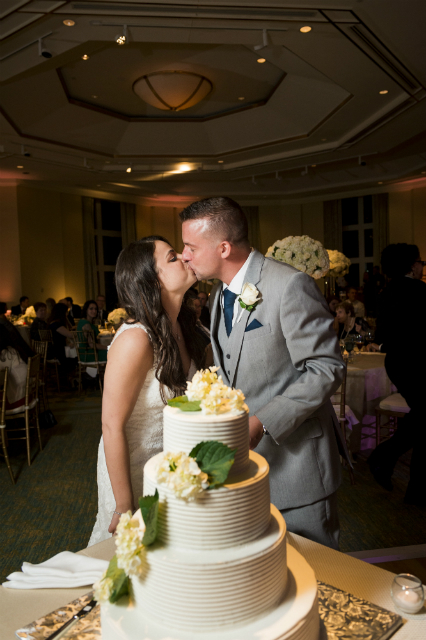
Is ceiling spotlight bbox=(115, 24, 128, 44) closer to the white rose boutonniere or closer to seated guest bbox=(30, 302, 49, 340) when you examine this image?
seated guest bbox=(30, 302, 49, 340)

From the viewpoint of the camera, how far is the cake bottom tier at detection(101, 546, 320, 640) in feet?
2.83

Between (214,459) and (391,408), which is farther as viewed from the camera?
(391,408)

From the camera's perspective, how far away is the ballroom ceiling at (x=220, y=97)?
20.1 ft

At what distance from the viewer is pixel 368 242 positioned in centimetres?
1692

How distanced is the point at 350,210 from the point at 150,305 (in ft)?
53.8

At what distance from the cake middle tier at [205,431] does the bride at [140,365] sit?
0.80m

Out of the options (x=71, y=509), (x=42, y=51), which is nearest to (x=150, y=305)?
(x=71, y=509)

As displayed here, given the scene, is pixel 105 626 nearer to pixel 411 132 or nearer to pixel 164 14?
pixel 164 14

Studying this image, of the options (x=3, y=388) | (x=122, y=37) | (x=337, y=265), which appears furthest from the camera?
(x=122, y=37)

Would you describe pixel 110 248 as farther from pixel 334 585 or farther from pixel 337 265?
pixel 334 585

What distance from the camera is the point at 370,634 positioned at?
40.7 inches

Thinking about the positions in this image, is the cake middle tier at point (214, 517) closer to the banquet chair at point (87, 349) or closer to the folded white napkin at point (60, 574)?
the folded white napkin at point (60, 574)

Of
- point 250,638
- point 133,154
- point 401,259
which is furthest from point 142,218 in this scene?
point 250,638

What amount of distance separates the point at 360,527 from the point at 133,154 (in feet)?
35.4
